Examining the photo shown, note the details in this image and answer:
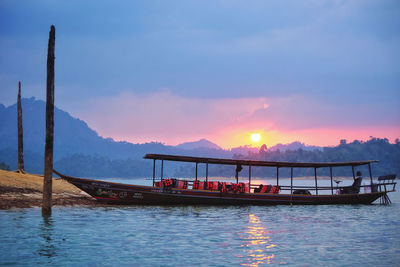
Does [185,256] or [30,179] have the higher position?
[30,179]

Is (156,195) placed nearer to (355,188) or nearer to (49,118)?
(49,118)

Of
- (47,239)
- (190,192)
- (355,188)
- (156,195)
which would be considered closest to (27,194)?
(156,195)

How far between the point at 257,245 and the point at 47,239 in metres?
8.40

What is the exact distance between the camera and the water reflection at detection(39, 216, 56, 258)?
52.9 ft

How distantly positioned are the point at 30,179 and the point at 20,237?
18806mm

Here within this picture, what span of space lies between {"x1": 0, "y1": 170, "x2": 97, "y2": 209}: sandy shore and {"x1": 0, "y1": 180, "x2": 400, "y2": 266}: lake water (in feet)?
5.56

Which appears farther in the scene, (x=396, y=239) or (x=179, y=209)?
(x=179, y=209)

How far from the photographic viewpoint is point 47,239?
18.8 m

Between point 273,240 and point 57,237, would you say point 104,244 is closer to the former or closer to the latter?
point 57,237

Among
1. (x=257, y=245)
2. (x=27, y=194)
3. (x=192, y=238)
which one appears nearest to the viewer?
(x=257, y=245)

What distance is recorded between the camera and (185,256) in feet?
52.3

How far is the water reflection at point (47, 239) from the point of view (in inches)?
635

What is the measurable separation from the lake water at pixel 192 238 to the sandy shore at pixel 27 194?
1.70 meters

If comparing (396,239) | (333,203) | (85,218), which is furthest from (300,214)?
(85,218)
